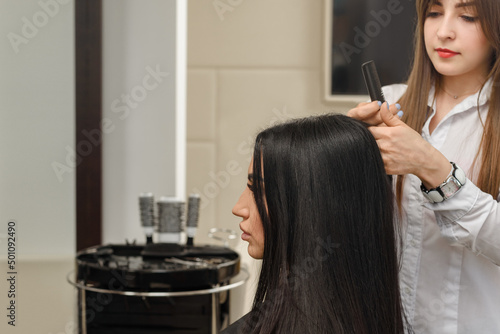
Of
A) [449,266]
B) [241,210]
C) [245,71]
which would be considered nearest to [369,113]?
[241,210]

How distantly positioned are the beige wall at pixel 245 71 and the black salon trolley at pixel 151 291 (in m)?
0.62

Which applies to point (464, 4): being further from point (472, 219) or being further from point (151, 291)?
point (151, 291)

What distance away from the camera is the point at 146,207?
169 cm

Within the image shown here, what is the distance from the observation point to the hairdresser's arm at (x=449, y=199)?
99 cm

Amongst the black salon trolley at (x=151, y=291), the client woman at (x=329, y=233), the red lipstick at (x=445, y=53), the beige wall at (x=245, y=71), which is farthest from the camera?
the beige wall at (x=245, y=71)

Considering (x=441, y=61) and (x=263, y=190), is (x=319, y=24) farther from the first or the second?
(x=263, y=190)

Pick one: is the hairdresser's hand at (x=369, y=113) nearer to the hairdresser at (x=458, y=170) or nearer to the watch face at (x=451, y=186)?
the hairdresser at (x=458, y=170)

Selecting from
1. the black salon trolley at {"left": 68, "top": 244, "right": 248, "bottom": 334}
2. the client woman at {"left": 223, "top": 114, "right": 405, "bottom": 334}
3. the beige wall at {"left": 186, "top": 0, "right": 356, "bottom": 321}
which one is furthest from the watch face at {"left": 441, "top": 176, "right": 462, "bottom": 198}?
the beige wall at {"left": 186, "top": 0, "right": 356, "bottom": 321}

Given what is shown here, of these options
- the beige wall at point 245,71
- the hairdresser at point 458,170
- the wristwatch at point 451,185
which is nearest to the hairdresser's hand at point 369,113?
the hairdresser at point 458,170

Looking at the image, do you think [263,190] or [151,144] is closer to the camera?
[263,190]

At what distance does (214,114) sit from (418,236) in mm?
1167

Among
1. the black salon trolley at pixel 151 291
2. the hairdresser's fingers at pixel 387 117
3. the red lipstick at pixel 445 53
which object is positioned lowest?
the black salon trolley at pixel 151 291

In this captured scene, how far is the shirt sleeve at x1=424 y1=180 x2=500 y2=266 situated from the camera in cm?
104

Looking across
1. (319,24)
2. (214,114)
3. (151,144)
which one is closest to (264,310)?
(151,144)
